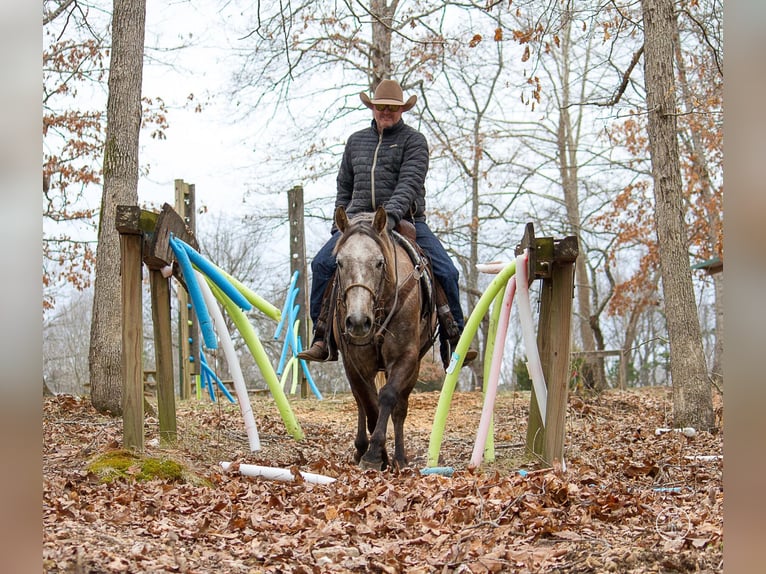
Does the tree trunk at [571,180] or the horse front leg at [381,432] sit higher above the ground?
the tree trunk at [571,180]

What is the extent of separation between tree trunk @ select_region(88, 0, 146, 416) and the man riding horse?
2.94 metres

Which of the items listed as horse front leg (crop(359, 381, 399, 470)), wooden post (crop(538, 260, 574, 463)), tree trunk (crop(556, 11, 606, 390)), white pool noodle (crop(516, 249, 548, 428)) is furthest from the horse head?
tree trunk (crop(556, 11, 606, 390))

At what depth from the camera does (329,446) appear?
10016mm

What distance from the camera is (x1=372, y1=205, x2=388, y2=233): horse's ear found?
25.4 feet

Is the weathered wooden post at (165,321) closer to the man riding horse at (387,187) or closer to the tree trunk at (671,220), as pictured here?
the man riding horse at (387,187)

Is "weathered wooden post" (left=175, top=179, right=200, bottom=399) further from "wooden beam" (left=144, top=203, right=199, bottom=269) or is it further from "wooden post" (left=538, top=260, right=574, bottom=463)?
"wooden post" (left=538, top=260, right=574, bottom=463)

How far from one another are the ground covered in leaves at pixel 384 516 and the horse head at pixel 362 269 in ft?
4.01

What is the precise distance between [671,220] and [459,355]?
4.00 m

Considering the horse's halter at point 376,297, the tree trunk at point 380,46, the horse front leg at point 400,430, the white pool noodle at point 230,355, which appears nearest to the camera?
the horse's halter at point 376,297

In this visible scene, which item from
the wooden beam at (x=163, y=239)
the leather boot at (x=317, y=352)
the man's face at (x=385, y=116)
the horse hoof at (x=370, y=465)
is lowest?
the horse hoof at (x=370, y=465)

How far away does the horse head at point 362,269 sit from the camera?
7242mm

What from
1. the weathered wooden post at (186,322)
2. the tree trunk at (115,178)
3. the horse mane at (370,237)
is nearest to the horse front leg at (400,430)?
the horse mane at (370,237)

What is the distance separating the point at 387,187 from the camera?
873 centimetres
